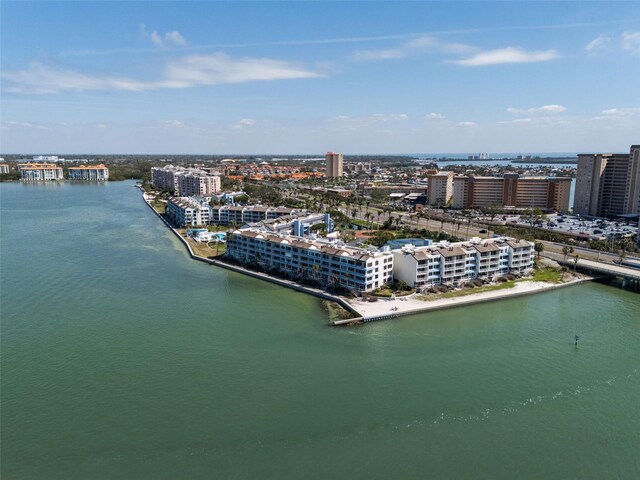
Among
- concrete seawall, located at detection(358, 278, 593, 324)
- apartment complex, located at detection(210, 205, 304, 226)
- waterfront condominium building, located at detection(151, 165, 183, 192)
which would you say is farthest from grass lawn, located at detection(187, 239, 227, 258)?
waterfront condominium building, located at detection(151, 165, 183, 192)

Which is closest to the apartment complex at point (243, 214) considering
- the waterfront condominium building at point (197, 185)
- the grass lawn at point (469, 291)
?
the waterfront condominium building at point (197, 185)

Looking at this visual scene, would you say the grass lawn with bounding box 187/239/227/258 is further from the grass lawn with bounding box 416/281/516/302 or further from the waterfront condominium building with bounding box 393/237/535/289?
the grass lawn with bounding box 416/281/516/302

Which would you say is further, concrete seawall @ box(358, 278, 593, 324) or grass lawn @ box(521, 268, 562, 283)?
grass lawn @ box(521, 268, 562, 283)

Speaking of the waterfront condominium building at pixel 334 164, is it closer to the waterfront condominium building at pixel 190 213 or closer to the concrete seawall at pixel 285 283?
the waterfront condominium building at pixel 190 213

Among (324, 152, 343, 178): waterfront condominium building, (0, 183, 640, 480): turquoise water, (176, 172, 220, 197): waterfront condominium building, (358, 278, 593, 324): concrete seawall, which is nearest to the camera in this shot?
(0, 183, 640, 480): turquoise water

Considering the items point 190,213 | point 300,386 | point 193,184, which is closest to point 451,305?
point 300,386

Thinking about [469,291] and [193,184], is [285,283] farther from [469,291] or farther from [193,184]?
[193,184]

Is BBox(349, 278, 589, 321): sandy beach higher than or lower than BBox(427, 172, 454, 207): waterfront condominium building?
lower
